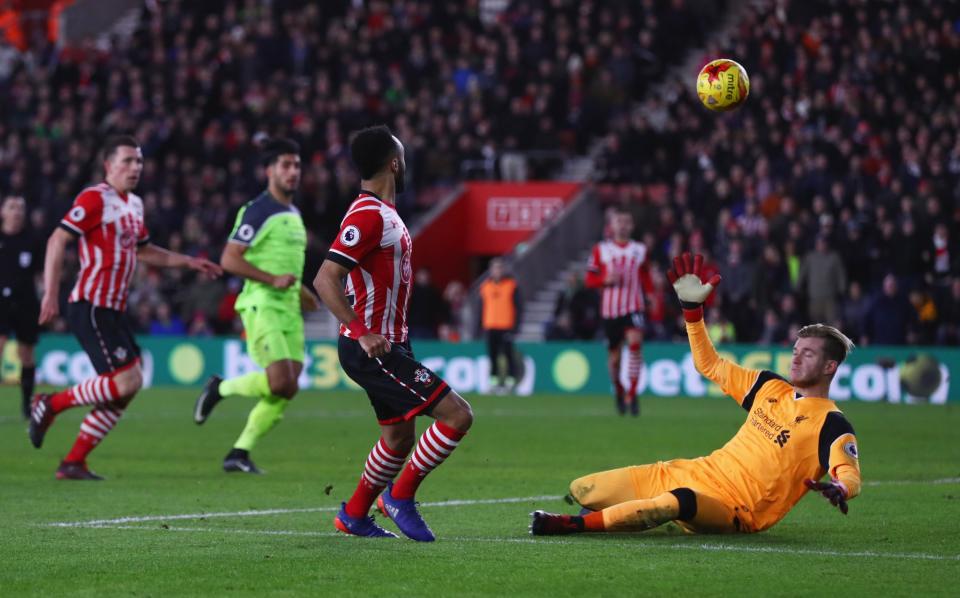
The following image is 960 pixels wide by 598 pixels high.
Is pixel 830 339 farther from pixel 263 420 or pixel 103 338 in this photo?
pixel 103 338

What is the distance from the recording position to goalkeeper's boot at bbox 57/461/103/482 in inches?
457

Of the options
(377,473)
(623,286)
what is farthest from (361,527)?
(623,286)

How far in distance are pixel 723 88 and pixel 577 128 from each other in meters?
18.9

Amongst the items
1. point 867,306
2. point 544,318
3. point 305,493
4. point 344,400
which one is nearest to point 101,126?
point 544,318

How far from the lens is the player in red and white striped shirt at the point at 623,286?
19.3 m

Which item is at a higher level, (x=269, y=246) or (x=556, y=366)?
(x=269, y=246)

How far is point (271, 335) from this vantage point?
12180 millimetres

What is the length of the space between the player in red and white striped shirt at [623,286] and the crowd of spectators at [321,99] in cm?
880

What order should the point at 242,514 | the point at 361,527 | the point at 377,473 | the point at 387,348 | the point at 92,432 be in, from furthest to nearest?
the point at 92,432
the point at 242,514
the point at 361,527
the point at 377,473
the point at 387,348

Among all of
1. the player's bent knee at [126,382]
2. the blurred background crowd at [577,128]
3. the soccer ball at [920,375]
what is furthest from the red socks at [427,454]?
the soccer ball at [920,375]

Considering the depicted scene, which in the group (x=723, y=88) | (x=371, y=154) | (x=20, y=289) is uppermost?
(x=723, y=88)

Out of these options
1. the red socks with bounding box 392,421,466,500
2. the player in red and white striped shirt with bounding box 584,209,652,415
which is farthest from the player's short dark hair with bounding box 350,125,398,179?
the player in red and white striped shirt with bounding box 584,209,652,415

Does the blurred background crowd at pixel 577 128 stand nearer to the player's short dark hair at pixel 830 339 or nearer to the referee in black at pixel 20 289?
the referee in black at pixel 20 289

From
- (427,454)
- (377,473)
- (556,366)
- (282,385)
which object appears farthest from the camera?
(556,366)
